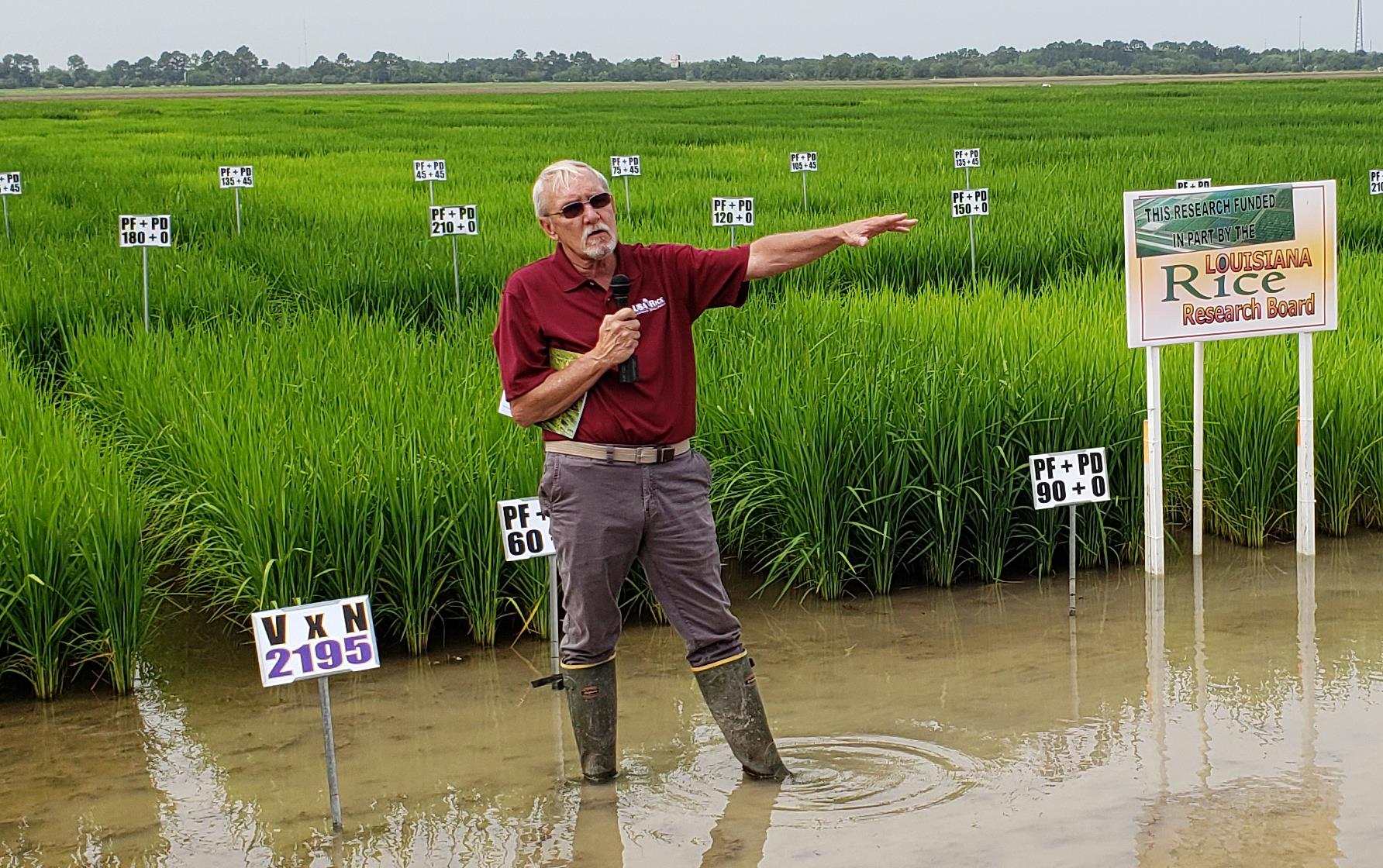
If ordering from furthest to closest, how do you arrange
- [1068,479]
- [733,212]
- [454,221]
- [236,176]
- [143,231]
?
[236,176] → [733,212] → [454,221] → [143,231] → [1068,479]

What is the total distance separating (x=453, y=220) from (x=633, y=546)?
536 centimetres

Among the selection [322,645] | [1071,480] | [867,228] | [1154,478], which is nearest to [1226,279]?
[1154,478]

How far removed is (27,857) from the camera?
3.26 m

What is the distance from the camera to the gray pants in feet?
11.0

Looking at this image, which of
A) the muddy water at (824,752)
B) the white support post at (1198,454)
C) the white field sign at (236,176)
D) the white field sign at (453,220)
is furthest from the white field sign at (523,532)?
the white field sign at (236,176)

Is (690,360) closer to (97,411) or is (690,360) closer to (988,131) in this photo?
(97,411)

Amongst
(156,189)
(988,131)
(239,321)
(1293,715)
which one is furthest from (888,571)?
(988,131)

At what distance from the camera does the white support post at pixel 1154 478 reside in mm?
5012

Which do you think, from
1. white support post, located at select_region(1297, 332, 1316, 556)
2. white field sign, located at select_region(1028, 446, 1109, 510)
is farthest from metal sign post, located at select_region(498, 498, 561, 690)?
white support post, located at select_region(1297, 332, 1316, 556)

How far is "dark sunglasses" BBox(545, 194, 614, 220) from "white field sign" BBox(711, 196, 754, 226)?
5.66 m

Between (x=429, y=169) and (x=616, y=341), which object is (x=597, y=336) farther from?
(x=429, y=169)

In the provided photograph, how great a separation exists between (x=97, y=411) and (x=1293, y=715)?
4629 mm

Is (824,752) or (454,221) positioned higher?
(454,221)

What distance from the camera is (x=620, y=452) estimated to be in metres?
3.35
